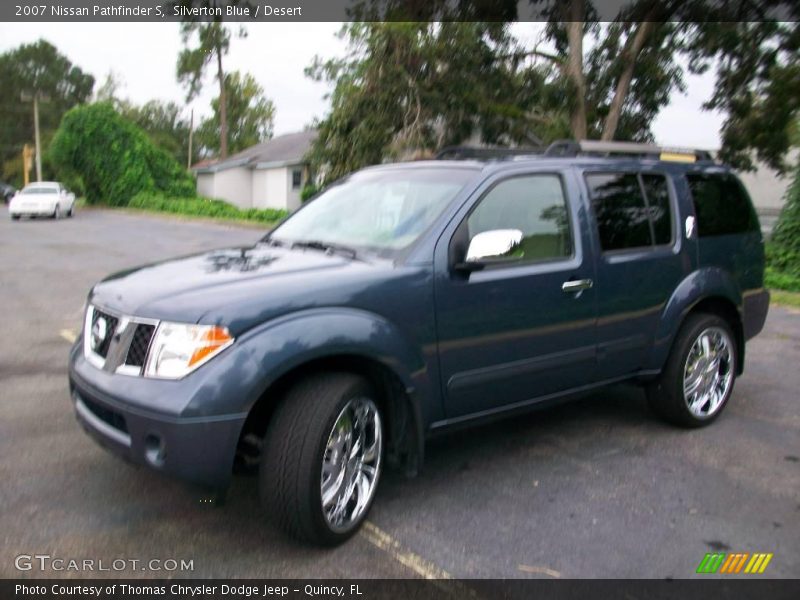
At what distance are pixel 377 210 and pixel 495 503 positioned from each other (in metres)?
1.76

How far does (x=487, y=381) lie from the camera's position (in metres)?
4.03

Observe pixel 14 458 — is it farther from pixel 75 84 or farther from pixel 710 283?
pixel 75 84

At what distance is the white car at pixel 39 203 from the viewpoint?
94.4 feet

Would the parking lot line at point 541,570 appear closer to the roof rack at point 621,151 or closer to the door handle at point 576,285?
the door handle at point 576,285

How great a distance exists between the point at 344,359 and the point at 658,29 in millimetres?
18443

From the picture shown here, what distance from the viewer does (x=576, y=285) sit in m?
4.38

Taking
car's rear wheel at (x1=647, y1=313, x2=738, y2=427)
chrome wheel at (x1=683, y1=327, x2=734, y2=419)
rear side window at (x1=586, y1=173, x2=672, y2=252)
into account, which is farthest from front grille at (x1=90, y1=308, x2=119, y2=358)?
chrome wheel at (x1=683, y1=327, x2=734, y2=419)

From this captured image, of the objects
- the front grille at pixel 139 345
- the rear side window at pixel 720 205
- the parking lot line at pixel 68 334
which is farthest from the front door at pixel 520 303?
the parking lot line at pixel 68 334

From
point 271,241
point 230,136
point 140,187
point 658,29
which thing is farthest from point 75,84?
→ point 271,241

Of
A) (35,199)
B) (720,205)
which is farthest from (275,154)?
(720,205)

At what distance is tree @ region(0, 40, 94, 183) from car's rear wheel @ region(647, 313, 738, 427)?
7746 cm

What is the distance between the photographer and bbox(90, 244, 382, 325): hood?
10.8 ft

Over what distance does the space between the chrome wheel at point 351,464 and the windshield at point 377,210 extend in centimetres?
89

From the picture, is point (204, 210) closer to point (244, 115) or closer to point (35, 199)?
point (35, 199)
